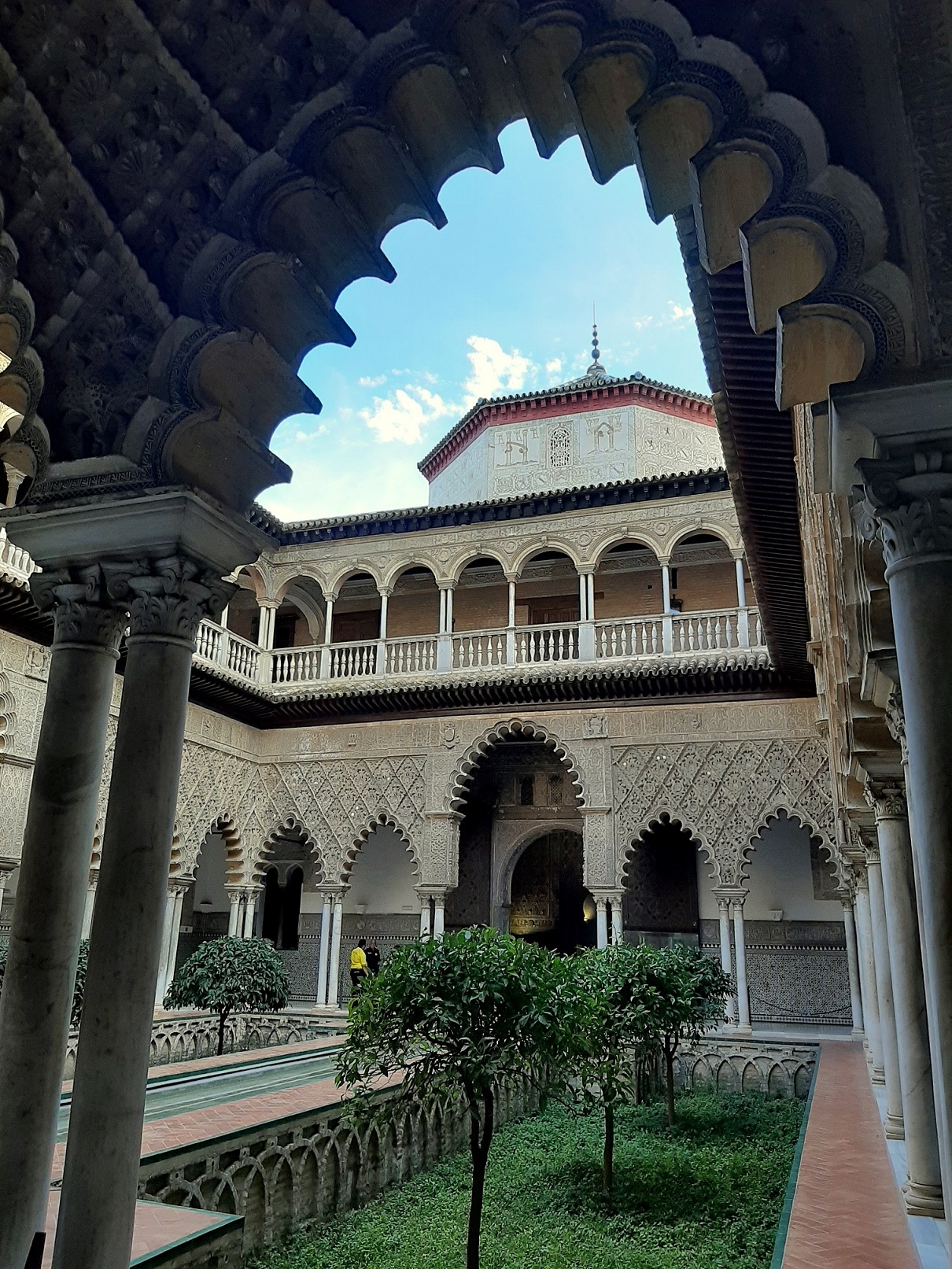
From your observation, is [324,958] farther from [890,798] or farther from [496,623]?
[890,798]

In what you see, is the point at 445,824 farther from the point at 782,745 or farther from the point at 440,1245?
the point at 440,1245

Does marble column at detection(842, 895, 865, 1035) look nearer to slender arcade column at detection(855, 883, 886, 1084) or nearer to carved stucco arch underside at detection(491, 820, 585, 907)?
slender arcade column at detection(855, 883, 886, 1084)

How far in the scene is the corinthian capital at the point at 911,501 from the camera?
2.47m

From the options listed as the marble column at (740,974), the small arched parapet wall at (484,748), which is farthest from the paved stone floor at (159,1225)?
the small arched parapet wall at (484,748)

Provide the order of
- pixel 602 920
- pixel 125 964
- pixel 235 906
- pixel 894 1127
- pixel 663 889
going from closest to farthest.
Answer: pixel 125 964
pixel 894 1127
pixel 602 920
pixel 235 906
pixel 663 889

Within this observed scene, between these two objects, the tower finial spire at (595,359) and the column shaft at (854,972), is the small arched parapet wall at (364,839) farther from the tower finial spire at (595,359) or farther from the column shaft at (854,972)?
the tower finial spire at (595,359)

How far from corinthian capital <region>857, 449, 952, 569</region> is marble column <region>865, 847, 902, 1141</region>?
4448mm

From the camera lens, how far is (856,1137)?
6.59 m

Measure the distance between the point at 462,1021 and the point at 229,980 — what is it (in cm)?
662

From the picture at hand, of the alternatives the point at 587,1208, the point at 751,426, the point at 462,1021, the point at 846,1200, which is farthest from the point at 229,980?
the point at 751,426

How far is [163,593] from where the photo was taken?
345cm

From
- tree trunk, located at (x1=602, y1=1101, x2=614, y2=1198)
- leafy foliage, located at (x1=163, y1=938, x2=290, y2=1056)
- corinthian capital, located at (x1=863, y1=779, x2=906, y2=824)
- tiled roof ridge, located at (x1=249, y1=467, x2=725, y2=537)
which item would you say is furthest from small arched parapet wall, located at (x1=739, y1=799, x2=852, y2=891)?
corinthian capital, located at (x1=863, y1=779, x2=906, y2=824)

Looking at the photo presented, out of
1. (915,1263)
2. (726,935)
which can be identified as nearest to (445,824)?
(726,935)

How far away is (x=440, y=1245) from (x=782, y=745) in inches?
371
